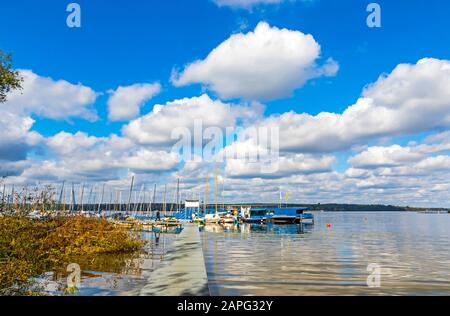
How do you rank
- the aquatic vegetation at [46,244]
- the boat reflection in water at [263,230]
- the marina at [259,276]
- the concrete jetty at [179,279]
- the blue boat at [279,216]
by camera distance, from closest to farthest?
the concrete jetty at [179,279]
the marina at [259,276]
the aquatic vegetation at [46,244]
the boat reflection in water at [263,230]
the blue boat at [279,216]

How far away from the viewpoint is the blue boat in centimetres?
9556

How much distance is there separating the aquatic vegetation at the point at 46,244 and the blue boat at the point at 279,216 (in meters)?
70.0

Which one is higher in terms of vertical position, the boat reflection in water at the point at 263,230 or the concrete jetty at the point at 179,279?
the concrete jetty at the point at 179,279

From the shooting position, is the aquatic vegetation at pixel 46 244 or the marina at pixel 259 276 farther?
the aquatic vegetation at pixel 46 244

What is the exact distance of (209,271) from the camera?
20688mm

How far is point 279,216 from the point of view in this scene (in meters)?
95.8

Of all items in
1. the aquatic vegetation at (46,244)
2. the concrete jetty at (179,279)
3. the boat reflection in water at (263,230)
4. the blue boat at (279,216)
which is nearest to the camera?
the concrete jetty at (179,279)

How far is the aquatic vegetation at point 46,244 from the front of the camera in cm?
1389

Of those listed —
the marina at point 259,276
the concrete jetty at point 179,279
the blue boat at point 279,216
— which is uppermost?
the blue boat at point 279,216

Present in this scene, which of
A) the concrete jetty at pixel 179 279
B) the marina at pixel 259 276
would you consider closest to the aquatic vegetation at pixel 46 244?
the marina at pixel 259 276

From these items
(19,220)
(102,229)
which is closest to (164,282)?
(19,220)

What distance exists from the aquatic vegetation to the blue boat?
230 ft

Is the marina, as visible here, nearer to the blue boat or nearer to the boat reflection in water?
the boat reflection in water

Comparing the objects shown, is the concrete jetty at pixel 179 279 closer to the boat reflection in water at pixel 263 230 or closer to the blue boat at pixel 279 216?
→ the boat reflection in water at pixel 263 230
